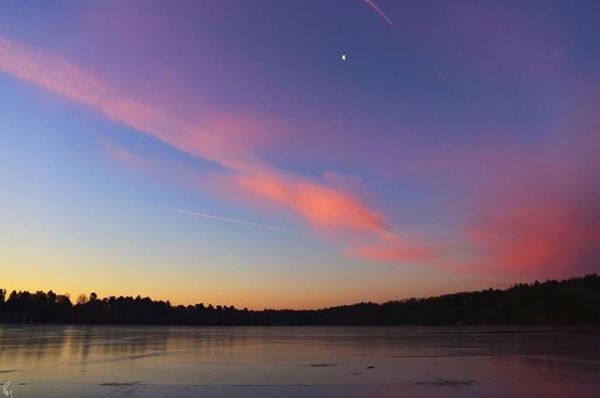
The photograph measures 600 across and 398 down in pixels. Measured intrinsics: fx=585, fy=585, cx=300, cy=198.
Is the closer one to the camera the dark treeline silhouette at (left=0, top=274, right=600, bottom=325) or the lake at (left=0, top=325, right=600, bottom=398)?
the lake at (left=0, top=325, right=600, bottom=398)

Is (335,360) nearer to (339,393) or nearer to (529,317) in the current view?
(339,393)

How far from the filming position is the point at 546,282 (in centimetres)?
15438
